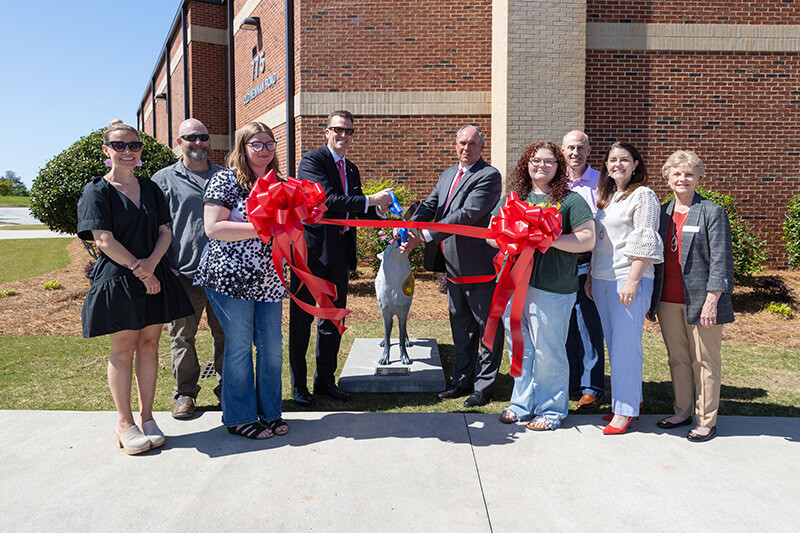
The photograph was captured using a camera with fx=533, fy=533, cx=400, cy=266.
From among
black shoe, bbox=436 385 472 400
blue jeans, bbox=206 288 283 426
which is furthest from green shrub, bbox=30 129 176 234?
black shoe, bbox=436 385 472 400

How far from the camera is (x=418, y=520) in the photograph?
2641 millimetres

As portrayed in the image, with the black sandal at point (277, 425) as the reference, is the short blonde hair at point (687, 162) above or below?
above

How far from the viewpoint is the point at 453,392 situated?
4633mm

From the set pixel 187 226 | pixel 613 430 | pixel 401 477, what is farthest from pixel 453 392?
pixel 187 226

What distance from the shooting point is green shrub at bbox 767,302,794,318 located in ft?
26.2

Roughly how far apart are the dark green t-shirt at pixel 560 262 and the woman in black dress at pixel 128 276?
245 cm

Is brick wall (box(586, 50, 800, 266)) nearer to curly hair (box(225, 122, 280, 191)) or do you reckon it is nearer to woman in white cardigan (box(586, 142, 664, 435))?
woman in white cardigan (box(586, 142, 664, 435))

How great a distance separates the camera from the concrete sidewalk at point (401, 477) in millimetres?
2658

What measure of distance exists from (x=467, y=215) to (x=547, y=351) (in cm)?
124

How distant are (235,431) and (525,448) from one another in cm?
198

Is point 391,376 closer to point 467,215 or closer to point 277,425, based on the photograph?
point 277,425

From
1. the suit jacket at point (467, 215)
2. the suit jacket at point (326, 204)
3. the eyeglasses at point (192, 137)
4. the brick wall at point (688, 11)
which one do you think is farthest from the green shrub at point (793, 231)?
the eyeglasses at point (192, 137)

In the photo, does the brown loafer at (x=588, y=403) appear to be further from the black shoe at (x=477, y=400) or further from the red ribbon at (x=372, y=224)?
the red ribbon at (x=372, y=224)

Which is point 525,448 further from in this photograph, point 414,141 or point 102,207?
point 414,141
